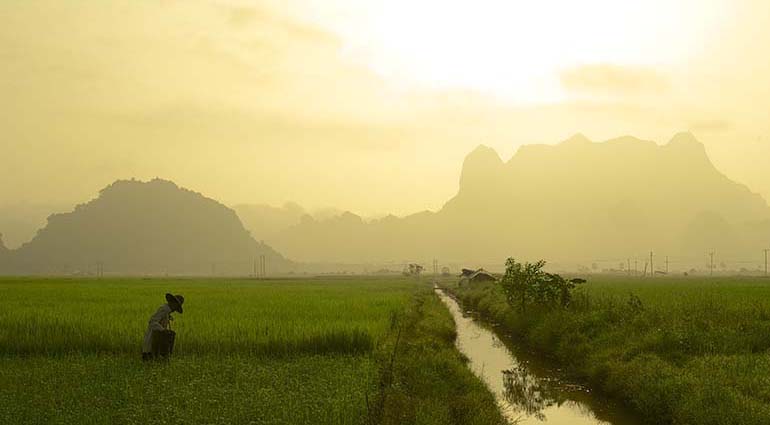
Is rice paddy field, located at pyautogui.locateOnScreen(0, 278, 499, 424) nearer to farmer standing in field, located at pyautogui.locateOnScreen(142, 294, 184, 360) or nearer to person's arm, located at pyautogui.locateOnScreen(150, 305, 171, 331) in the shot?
farmer standing in field, located at pyautogui.locateOnScreen(142, 294, 184, 360)

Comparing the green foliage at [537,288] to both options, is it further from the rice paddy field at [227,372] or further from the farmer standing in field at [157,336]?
the farmer standing in field at [157,336]

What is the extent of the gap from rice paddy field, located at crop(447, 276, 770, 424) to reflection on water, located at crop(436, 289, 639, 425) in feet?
2.15

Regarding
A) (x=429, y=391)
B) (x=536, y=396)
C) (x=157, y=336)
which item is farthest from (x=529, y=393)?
(x=157, y=336)

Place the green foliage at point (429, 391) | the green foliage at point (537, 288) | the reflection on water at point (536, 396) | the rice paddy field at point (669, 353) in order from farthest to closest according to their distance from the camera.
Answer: the green foliage at point (537, 288) < the reflection on water at point (536, 396) < the rice paddy field at point (669, 353) < the green foliage at point (429, 391)

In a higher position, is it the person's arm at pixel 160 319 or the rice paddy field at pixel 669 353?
the person's arm at pixel 160 319

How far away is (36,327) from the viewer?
1833cm

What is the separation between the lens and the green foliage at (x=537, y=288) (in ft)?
80.4

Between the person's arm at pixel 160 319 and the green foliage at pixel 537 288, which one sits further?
the green foliage at pixel 537 288

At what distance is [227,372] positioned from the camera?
12945mm

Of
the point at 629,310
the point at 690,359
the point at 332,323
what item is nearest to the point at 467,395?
the point at 690,359

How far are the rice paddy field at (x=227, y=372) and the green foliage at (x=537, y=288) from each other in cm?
520

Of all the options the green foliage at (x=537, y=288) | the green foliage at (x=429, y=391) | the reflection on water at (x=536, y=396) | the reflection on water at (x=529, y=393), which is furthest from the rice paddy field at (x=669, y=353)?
the green foliage at (x=429, y=391)

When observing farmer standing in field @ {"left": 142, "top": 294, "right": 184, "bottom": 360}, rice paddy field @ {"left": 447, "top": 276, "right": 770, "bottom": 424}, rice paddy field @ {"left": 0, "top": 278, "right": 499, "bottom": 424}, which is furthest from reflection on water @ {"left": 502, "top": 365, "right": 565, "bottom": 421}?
farmer standing in field @ {"left": 142, "top": 294, "right": 184, "bottom": 360}

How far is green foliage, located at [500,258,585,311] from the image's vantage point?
2452 centimetres
